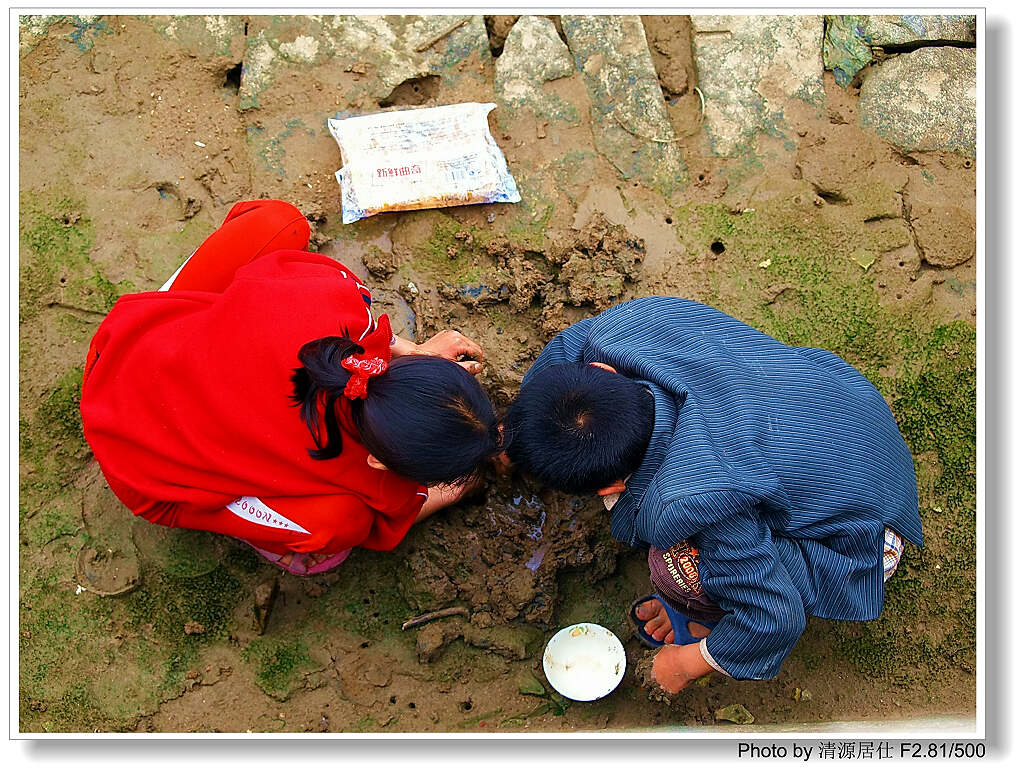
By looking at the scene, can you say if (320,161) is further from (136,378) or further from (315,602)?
(315,602)

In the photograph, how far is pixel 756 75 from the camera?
112 inches

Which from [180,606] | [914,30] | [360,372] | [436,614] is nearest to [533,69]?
[914,30]

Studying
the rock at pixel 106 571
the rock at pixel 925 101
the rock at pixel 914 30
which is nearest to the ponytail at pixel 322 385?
the rock at pixel 106 571

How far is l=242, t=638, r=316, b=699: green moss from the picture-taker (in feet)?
8.21

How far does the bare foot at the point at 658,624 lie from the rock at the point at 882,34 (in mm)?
1993

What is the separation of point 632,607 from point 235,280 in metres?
1.53

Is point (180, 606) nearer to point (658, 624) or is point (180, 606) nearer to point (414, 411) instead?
point (414, 411)

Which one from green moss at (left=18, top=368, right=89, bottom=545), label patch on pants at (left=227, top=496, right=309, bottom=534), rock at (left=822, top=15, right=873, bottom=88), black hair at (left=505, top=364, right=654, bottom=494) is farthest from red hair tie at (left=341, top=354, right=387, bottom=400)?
rock at (left=822, top=15, right=873, bottom=88)

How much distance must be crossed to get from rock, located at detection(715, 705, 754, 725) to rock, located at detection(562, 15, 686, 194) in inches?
66.7

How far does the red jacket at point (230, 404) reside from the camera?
1.92 m

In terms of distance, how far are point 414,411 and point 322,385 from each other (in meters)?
0.22

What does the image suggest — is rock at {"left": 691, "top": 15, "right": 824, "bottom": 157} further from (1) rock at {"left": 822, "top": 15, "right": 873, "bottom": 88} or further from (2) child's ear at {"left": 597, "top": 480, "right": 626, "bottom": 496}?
(2) child's ear at {"left": 597, "top": 480, "right": 626, "bottom": 496}

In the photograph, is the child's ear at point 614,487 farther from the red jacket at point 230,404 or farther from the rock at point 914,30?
the rock at point 914,30
